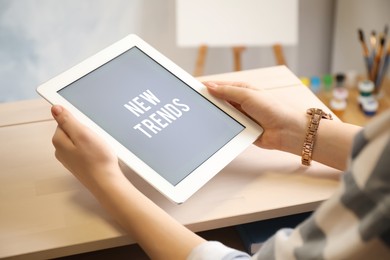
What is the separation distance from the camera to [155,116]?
0.79 m

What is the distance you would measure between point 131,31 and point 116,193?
3.87ft

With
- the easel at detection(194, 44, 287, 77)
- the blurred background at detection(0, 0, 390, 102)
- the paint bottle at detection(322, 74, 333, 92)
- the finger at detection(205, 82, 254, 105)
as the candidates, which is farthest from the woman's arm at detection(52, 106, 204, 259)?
the paint bottle at detection(322, 74, 333, 92)

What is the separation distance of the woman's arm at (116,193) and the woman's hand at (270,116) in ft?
0.74

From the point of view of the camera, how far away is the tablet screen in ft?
2.47

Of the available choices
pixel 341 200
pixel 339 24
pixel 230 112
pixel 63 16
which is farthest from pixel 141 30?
pixel 341 200

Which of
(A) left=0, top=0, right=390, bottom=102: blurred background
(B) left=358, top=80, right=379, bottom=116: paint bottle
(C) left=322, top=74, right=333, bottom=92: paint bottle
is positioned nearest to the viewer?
(A) left=0, top=0, right=390, bottom=102: blurred background

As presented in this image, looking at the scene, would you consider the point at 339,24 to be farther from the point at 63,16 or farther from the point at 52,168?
the point at 52,168

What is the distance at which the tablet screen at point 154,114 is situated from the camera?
0.75 metres

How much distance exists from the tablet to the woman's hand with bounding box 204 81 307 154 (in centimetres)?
2

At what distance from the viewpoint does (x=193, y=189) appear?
0.73 m

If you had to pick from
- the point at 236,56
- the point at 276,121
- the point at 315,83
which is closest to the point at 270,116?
the point at 276,121

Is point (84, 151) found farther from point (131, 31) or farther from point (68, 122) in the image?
point (131, 31)

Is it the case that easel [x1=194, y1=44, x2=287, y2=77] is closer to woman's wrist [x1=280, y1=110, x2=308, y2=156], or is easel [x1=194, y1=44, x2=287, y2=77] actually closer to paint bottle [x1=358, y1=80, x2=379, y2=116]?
paint bottle [x1=358, y1=80, x2=379, y2=116]

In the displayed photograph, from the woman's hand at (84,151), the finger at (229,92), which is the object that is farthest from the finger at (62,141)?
the finger at (229,92)
